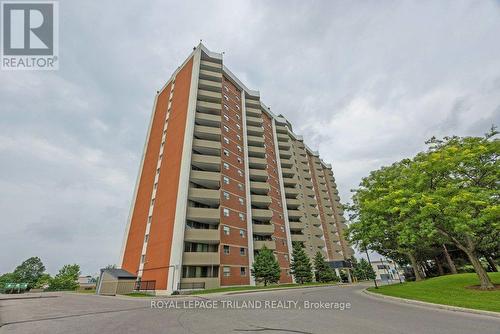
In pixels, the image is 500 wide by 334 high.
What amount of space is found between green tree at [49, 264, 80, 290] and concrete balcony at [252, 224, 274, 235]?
61.2 metres

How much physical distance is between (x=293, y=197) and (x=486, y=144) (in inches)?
1821

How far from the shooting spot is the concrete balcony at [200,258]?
32.8 meters

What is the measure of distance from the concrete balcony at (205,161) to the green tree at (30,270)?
312ft

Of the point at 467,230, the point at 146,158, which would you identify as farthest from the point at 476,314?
the point at 146,158

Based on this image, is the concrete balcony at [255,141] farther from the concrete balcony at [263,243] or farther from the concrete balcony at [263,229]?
the concrete balcony at [263,243]

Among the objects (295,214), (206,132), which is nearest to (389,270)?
Answer: (295,214)

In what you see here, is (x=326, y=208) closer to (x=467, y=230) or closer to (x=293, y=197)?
(x=293, y=197)

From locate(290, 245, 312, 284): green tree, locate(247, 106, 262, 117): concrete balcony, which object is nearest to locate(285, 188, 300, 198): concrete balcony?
locate(290, 245, 312, 284): green tree

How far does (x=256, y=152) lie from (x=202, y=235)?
80.5 ft

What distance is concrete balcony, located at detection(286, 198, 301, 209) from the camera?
5890 cm

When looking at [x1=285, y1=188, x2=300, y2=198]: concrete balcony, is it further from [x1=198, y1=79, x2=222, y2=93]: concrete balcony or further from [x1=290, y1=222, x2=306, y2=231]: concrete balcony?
[x1=198, y1=79, x2=222, y2=93]: concrete balcony

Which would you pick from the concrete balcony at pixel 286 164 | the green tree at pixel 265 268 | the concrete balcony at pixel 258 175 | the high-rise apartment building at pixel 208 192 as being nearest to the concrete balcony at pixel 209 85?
the high-rise apartment building at pixel 208 192

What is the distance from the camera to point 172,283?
30.0 m

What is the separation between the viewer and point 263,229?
44.3 m
